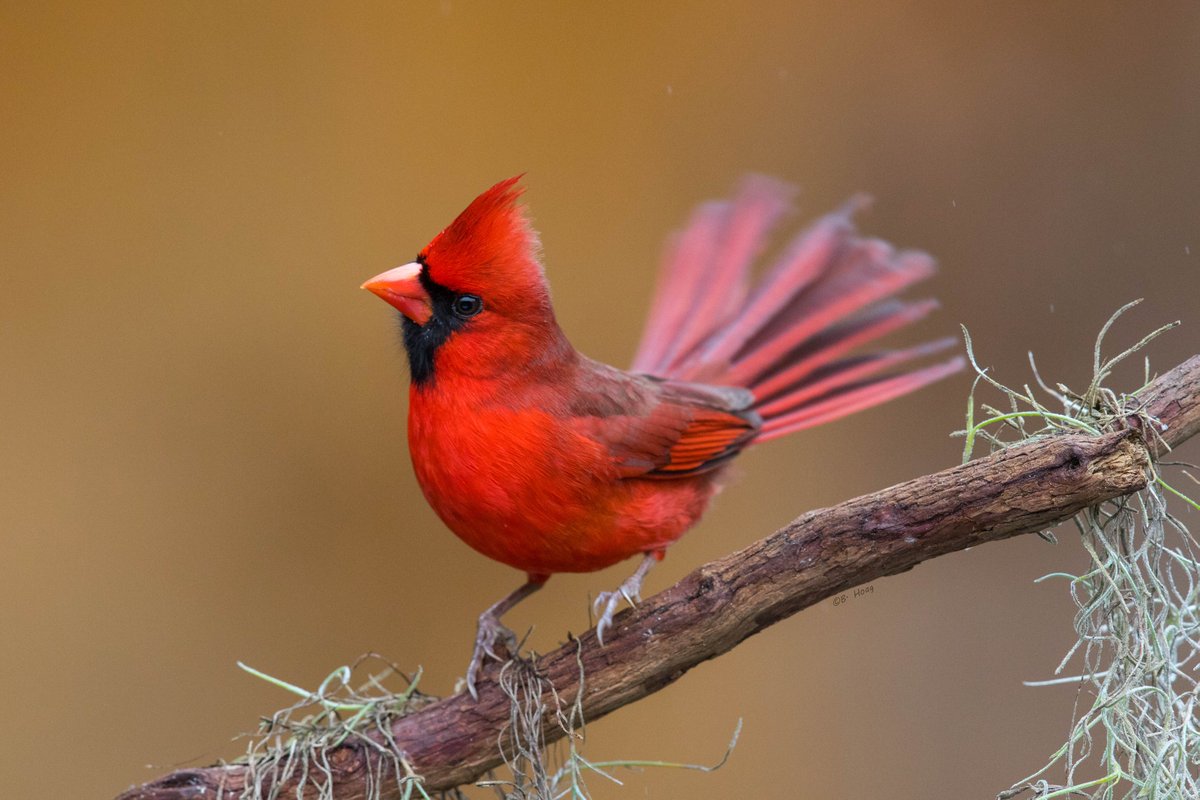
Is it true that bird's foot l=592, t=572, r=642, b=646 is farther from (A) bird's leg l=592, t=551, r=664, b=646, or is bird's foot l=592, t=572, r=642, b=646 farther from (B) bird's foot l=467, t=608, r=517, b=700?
(B) bird's foot l=467, t=608, r=517, b=700

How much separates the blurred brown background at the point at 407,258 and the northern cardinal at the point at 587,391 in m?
0.73

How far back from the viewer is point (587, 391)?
1.99 meters

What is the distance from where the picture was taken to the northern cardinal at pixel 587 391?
1.83 m

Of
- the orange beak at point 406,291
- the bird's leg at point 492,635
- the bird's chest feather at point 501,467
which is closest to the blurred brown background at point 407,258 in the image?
the bird's leg at point 492,635

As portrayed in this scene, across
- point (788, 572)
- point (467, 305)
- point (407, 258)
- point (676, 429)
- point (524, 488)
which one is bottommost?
point (788, 572)

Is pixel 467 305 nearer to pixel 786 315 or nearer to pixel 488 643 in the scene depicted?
pixel 488 643

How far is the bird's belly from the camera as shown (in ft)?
5.93

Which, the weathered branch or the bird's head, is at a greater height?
the bird's head

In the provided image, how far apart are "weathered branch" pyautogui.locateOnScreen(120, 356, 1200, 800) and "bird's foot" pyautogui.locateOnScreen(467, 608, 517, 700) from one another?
3 cm

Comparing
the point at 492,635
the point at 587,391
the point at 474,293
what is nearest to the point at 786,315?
the point at 587,391

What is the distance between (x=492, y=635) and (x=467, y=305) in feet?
1.65

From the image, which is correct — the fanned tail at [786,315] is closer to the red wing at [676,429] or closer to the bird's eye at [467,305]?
the red wing at [676,429]

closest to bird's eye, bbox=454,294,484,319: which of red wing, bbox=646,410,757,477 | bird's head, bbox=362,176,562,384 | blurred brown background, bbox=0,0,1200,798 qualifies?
bird's head, bbox=362,176,562,384

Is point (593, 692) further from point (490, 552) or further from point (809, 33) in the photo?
point (809, 33)
